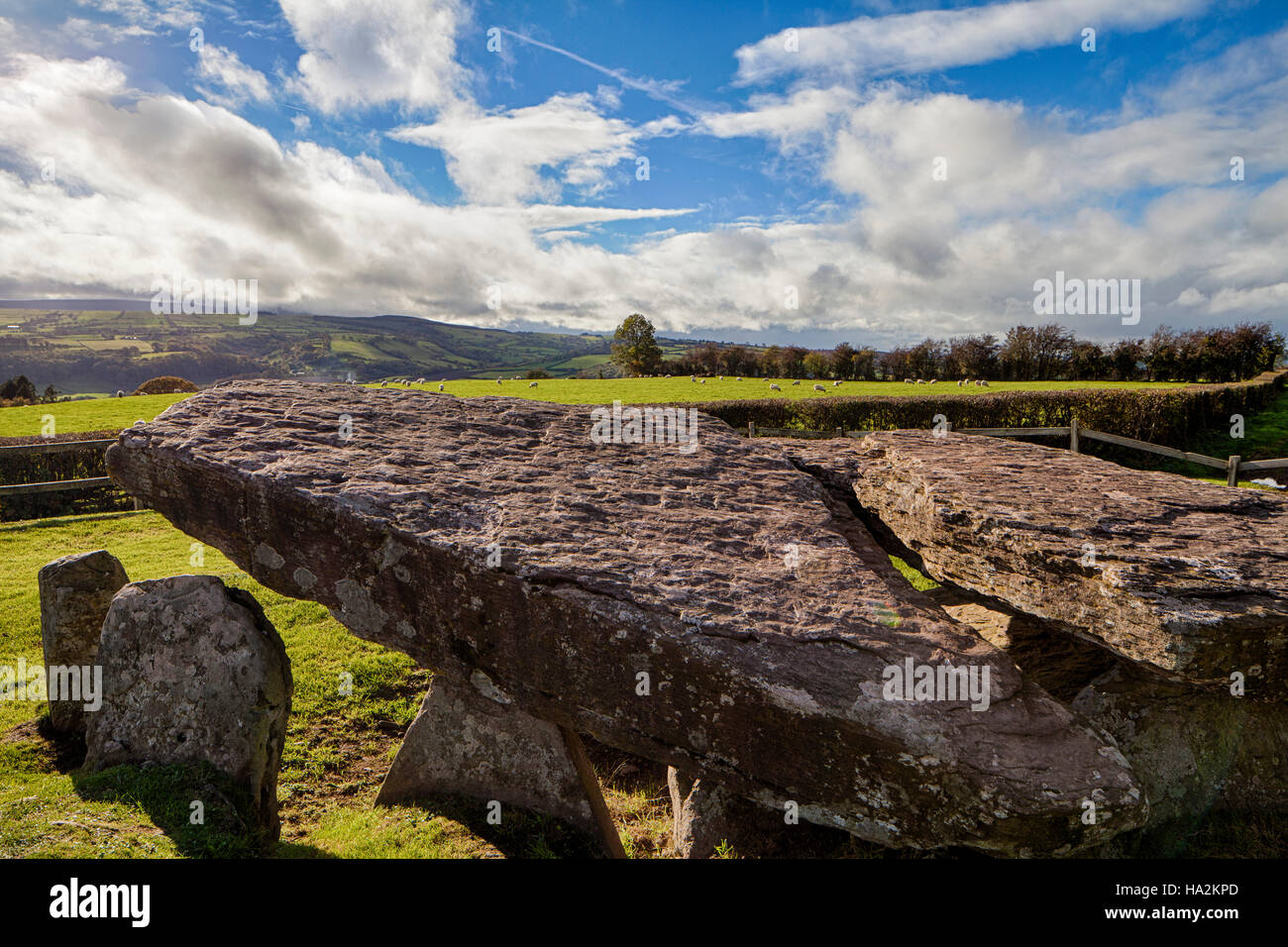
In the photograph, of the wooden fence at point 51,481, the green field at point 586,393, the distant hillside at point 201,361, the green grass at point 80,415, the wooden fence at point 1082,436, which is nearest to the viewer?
the wooden fence at point 51,481

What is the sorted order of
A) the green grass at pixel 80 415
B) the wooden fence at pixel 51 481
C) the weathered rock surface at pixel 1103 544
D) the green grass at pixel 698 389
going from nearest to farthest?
1. the weathered rock surface at pixel 1103 544
2. the wooden fence at pixel 51 481
3. the green grass at pixel 80 415
4. the green grass at pixel 698 389

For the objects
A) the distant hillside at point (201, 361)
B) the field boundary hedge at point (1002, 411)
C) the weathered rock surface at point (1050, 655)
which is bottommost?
the weathered rock surface at point (1050, 655)

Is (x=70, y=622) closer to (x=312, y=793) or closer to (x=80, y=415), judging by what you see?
(x=312, y=793)

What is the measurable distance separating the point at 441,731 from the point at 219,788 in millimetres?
1631

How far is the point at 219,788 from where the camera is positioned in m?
5.27

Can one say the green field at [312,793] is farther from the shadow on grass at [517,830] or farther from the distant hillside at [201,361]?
the distant hillside at [201,361]

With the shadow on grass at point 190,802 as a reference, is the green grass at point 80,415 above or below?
above

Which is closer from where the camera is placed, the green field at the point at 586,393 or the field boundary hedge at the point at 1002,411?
the field boundary hedge at the point at 1002,411

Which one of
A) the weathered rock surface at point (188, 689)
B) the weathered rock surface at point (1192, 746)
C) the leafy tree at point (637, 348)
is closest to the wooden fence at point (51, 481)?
the weathered rock surface at point (188, 689)

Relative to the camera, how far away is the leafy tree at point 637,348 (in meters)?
78.4

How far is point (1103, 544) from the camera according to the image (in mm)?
4988

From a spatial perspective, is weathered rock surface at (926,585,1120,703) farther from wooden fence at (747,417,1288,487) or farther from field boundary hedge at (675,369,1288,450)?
field boundary hedge at (675,369,1288,450)

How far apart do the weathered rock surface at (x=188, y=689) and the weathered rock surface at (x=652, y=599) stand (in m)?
0.51
